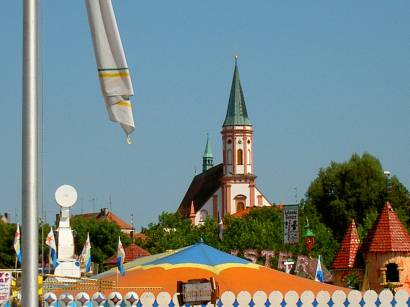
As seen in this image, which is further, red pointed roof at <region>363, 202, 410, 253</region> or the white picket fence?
red pointed roof at <region>363, 202, 410, 253</region>

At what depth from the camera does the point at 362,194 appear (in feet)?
272

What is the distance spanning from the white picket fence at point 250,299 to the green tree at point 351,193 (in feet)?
209

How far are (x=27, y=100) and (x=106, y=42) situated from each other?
1603 mm

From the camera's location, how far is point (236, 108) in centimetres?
13925

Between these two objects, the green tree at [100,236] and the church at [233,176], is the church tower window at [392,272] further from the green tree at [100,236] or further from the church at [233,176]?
the church at [233,176]

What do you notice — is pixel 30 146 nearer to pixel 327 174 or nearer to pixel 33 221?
pixel 33 221

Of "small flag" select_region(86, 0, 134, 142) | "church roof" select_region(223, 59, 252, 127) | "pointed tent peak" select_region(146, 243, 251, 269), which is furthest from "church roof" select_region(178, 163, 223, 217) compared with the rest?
"small flag" select_region(86, 0, 134, 142)

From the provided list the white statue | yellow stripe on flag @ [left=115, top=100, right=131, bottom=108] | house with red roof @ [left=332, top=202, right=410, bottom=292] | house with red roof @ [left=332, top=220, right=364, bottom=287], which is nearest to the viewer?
yellow stripe on flag @ [left=115, top=100, right=131, bottom=108]

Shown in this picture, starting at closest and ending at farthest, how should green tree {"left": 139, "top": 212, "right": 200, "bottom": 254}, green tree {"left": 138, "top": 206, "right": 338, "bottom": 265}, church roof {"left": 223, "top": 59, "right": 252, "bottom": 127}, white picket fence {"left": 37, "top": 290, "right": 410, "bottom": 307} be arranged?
white picket fence {"left": 37, "top": 290, "right": 410, "bottom": 307}
green tree {"left": 138, "top": 206, "right": 338, "bottom": 265}
green tree {"left": 139, "top": 212, "right": 200, "bottom": 254}
church roof {"left": 223, "top": 59, "right": 252, "bottom": 127}

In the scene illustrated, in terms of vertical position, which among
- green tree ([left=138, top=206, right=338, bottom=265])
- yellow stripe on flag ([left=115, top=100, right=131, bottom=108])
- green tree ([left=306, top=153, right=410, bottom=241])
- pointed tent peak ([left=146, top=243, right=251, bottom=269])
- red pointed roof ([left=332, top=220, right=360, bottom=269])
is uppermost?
green tree ([left=306, top=153, right=410, bottom=241])

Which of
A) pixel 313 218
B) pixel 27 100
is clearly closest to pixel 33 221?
pixel 27 100

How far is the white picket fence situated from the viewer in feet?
57.2

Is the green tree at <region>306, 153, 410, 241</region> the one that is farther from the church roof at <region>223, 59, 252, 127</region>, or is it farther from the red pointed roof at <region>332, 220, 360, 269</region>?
the church roof at <region>223, 59, 252, 127</region>

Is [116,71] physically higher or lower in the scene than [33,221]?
higher
